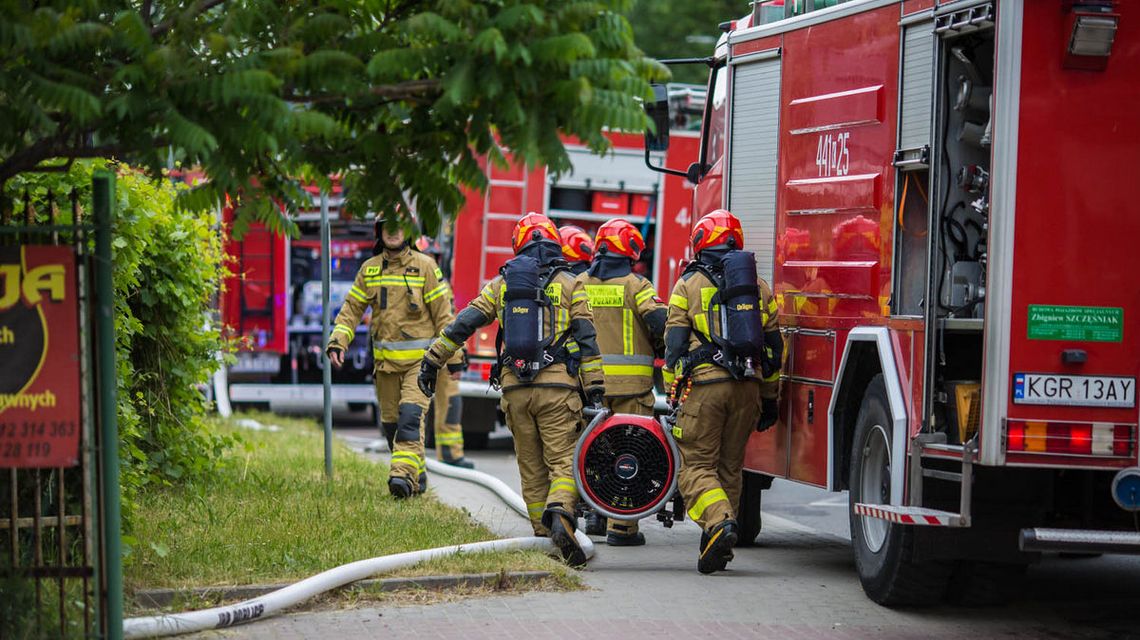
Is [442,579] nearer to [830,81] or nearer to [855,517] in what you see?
[855,517]

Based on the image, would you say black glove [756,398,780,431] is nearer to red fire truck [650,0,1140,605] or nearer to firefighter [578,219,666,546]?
red fire truck [650,0,1140,605]

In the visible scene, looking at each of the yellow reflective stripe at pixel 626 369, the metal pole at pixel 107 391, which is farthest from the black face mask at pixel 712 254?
the metal pole at pixel 107 391

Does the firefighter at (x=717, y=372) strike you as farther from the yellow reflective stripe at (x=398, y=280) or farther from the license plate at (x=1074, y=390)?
the yellow reflective stripe at (x=398, y=280)

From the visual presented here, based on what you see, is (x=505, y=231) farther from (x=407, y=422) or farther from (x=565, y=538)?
(x=565, y=538)

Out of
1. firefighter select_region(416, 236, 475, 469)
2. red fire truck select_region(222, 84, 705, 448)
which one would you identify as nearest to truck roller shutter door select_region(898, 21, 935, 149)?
firefighter select_region(416, 236, 475, 469)

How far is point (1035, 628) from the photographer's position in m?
7.47

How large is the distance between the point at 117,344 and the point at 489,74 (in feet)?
13.2

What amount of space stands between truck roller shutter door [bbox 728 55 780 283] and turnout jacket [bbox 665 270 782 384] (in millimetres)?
523

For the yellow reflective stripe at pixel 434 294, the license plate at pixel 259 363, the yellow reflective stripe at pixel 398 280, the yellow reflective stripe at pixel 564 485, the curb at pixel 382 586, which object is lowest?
the curb at pixel 382 586

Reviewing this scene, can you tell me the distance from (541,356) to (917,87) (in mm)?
2604

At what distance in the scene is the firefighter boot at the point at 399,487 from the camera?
10625 millimetres

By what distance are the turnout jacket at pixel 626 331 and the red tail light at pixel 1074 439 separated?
3.45 metres

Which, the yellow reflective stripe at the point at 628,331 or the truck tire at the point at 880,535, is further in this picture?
the yellow reflective stripe at the point at 628,331

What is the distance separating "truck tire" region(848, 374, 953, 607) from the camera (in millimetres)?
7555
